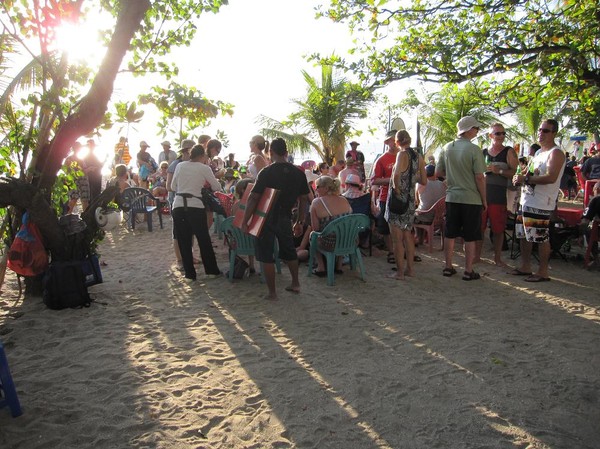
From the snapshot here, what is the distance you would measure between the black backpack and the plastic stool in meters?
2.02

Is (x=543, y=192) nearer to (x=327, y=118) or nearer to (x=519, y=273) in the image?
(x=519, y=273)

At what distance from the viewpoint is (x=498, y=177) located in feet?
20.6

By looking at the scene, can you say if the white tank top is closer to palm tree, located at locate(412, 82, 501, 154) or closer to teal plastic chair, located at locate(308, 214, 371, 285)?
teal plastic chair, located at locate(308, 214, 371, 285)

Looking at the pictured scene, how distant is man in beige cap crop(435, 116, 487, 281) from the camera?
548cm

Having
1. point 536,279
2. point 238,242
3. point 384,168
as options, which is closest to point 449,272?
point 536,279

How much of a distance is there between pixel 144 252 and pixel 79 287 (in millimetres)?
2833

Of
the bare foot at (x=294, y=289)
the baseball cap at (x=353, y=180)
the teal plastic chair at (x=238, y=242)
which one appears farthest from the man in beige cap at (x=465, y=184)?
the teal plastic chair at (x=238, y=242)

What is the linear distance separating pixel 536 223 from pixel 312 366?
329cm

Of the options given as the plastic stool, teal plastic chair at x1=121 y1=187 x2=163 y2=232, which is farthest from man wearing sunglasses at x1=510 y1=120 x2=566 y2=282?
teal plastic chair at x1=121 y1=187 x2=163 y2=232

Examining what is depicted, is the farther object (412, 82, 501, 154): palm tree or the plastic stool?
(412, 82, 501, 154): palm tree

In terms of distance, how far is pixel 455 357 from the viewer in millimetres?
3689

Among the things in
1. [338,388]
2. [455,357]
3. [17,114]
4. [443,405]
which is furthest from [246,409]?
[17,114]

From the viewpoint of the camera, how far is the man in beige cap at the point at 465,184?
5480mm

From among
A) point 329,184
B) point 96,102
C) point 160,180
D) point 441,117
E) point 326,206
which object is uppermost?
point 441,117
